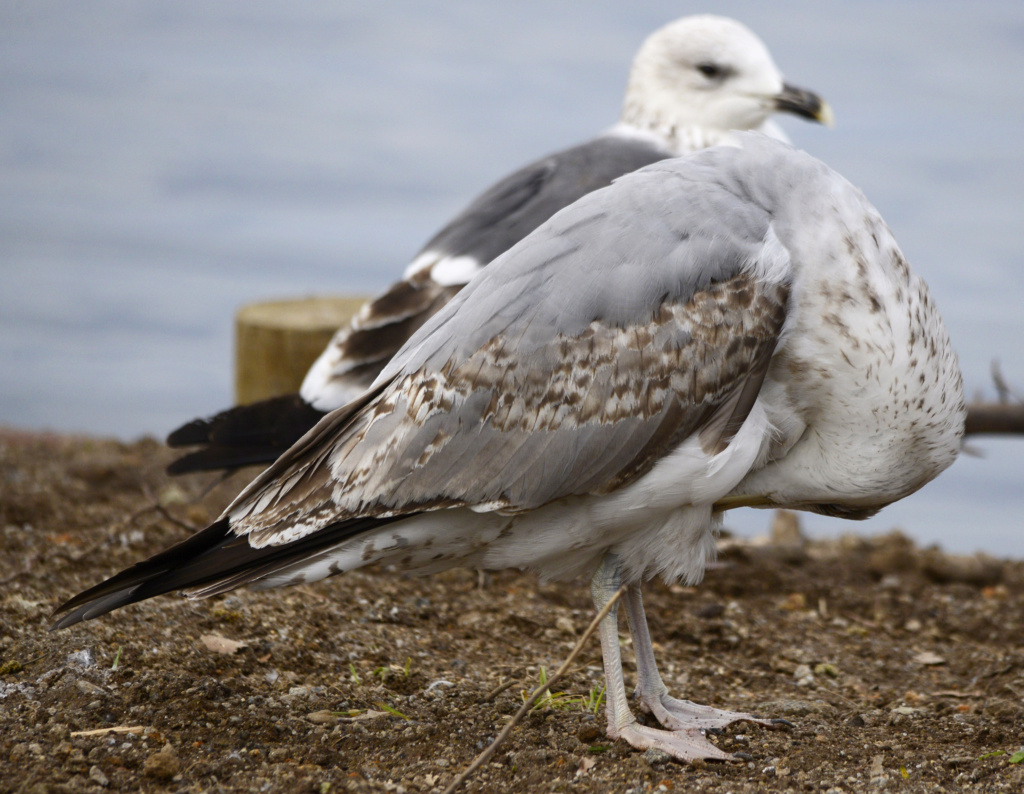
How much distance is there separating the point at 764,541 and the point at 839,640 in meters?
1.65

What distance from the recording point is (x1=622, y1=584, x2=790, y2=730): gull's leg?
3396 millimetres

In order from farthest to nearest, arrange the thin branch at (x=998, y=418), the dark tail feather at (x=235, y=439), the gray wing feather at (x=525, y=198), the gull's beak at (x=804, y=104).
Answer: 1. the thin branch at (x=998, y=418)
2. the gull's beak at (x=804, y=104)
3. the gray wing feather at (x=525, y=198)
4. the dark tail feather at (x=235, y=439)

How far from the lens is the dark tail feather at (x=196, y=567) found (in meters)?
3.08

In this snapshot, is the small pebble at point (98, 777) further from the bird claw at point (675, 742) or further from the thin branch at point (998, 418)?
the thin branch at point (998, 418)

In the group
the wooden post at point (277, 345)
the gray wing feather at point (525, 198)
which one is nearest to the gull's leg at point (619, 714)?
the gray wing feather at point (525, 198)

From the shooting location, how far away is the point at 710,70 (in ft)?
19.4

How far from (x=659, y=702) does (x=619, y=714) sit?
29 cm

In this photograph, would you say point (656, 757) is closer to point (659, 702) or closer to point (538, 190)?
point (659, 702)

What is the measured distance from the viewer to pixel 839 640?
15.5 ft

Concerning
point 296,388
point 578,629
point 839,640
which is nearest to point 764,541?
point 839,640

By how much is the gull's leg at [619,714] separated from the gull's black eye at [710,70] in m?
3.49

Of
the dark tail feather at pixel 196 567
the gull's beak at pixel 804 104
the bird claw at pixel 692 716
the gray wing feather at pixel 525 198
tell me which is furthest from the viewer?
the gull's beak at pixel 804 104

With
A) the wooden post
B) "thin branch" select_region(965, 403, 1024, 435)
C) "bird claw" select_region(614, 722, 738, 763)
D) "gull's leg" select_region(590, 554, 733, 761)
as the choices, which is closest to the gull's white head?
"thin branch" select_region(965, 403, 1024, 435)

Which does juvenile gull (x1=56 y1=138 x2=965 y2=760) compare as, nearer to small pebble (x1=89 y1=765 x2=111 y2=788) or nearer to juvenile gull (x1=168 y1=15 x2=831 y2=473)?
small pebble (x1=89 y1=765 x2=111 y2=788)
